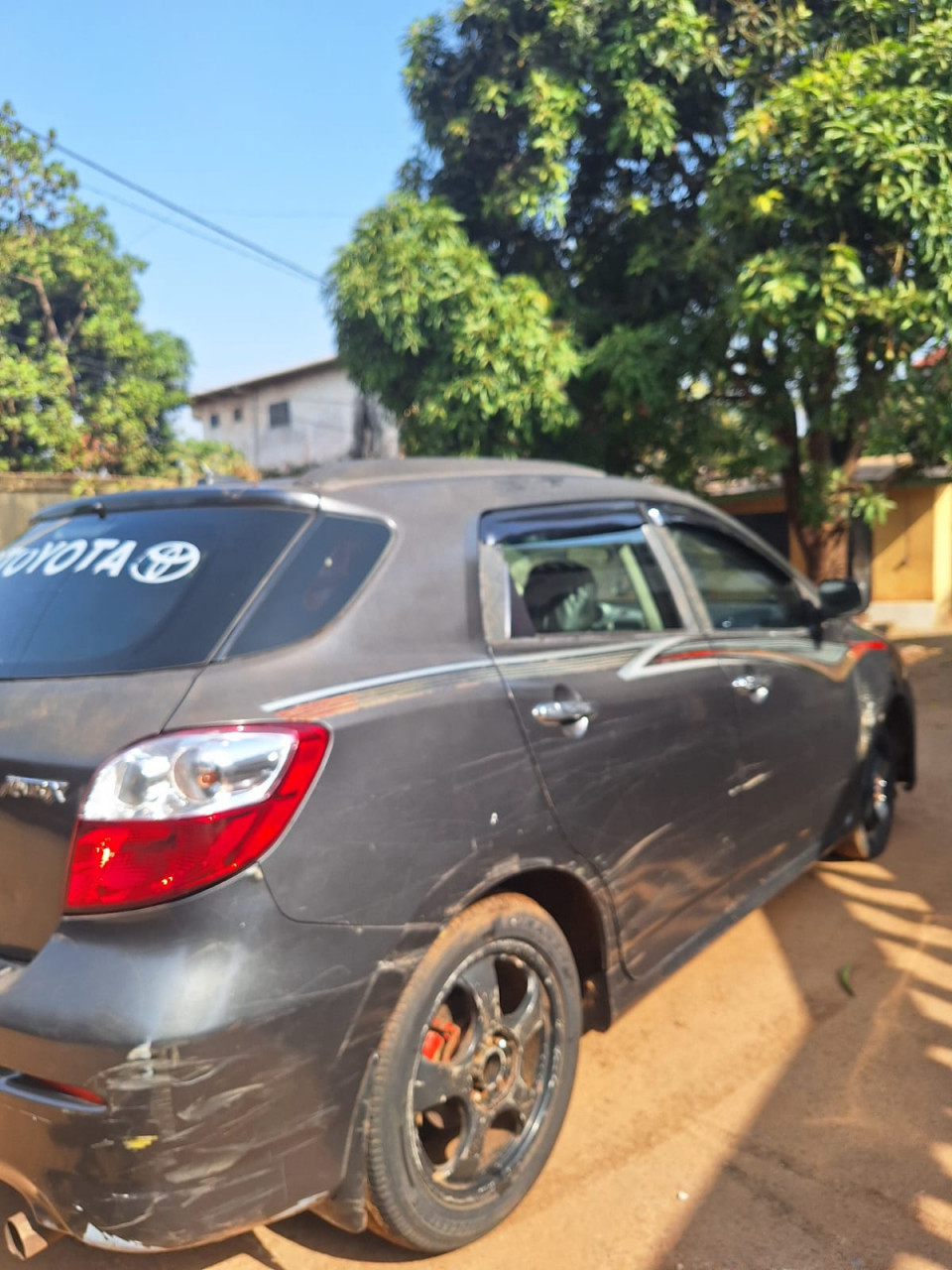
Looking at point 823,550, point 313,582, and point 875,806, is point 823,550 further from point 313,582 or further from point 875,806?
point 313,582

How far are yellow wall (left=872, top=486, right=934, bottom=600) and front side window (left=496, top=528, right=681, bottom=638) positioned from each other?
10842mm

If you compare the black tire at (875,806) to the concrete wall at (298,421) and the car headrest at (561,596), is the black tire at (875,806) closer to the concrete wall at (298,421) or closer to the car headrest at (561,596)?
the car headrest at (561,596)

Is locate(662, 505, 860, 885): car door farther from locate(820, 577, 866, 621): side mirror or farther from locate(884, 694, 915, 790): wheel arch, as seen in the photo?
locate(884, 694, 915, 790): wheel arch

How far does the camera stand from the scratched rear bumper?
1703 mm

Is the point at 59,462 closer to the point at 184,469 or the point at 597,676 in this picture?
the point at 184,469

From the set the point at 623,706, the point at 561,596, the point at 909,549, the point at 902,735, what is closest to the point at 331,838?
the point at 623,706

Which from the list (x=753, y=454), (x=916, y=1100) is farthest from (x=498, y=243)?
(x=916, y=1100)

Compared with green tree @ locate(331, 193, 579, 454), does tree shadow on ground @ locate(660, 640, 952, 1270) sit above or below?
below

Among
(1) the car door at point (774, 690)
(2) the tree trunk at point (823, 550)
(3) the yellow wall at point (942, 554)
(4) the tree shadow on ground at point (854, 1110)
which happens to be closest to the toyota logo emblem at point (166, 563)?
(1) the car door at point (774, 690)

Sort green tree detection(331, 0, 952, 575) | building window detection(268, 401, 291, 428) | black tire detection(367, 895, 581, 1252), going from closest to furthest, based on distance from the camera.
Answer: black tire detection(367, 895, 581, 1252), green tree detection(331, 0, 952, 575), building window detection(268, 401, 291, 428)

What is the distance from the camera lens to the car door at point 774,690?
322cm

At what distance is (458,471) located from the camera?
2.68 meters

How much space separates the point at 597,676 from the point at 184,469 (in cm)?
1562

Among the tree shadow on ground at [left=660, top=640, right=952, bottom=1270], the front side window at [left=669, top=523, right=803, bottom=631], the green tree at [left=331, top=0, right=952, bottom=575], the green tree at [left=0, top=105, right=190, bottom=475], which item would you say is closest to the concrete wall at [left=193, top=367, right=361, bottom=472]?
the green tree at [left=0, top=105, right=190, bottom=475]
